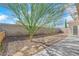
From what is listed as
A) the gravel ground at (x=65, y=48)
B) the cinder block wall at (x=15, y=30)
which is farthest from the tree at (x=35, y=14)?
the gravel ground at (x=65, y=48)

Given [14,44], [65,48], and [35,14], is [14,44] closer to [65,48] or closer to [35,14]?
[35,14]

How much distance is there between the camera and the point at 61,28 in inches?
52.2

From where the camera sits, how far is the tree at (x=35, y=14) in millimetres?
1342

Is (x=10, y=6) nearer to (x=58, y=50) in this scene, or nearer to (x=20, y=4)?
(x=20, y=4)

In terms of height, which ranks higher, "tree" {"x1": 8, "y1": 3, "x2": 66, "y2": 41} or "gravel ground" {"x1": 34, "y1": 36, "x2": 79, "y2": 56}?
"tree" {"x1": 8, "y1": 3, "x2": 66, "y2": 41}

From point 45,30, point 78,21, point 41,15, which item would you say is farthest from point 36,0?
point 78,21

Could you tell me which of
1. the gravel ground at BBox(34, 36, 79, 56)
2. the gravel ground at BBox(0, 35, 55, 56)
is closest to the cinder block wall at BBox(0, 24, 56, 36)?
the gravel ground at BBox(0, 35, 55, 56)

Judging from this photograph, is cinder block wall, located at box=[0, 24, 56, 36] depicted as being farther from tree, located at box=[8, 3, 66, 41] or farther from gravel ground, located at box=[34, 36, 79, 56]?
gravel ground, located at box=[34, 36, 79, 56]

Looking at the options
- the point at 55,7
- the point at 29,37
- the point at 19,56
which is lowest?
the point at 19,56

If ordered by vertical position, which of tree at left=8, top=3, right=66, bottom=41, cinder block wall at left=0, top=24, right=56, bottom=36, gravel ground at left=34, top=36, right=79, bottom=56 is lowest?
gravel ground at left=34, top=36, right=79, bottom=56

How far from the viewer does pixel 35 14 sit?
135 cm

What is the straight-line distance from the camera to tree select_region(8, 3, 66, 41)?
4.40ft

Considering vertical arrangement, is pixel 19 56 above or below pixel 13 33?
below

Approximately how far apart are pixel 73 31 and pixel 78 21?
9 centimetres
